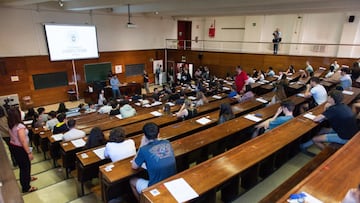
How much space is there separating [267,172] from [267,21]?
39.9ft

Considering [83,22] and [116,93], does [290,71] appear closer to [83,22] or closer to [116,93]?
[116,93]

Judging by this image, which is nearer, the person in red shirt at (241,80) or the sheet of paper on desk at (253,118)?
the sheet of paper on desk at (253,118)

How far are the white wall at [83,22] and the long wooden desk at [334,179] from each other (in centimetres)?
1125

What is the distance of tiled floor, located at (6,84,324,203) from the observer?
328cm

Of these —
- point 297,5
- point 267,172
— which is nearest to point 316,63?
point 297,5

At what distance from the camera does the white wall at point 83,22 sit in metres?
9.36

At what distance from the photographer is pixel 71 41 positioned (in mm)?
10648

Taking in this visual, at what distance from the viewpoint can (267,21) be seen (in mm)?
13578

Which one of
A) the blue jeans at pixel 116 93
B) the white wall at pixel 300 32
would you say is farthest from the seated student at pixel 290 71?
the blue jeans at pixel 116 93

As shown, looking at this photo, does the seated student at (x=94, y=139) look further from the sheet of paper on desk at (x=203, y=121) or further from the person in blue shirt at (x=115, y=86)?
the person in blue shirt at (x=115, y=86)

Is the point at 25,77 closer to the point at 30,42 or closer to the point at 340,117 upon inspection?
the point at 30,42

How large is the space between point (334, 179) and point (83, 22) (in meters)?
11.8

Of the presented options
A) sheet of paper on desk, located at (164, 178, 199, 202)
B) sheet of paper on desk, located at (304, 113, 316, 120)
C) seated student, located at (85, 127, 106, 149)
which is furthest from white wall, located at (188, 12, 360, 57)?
sheet of paper on desk, located at (164, 178, 199, 202)

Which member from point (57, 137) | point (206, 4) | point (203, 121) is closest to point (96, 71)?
point (206, 4)
